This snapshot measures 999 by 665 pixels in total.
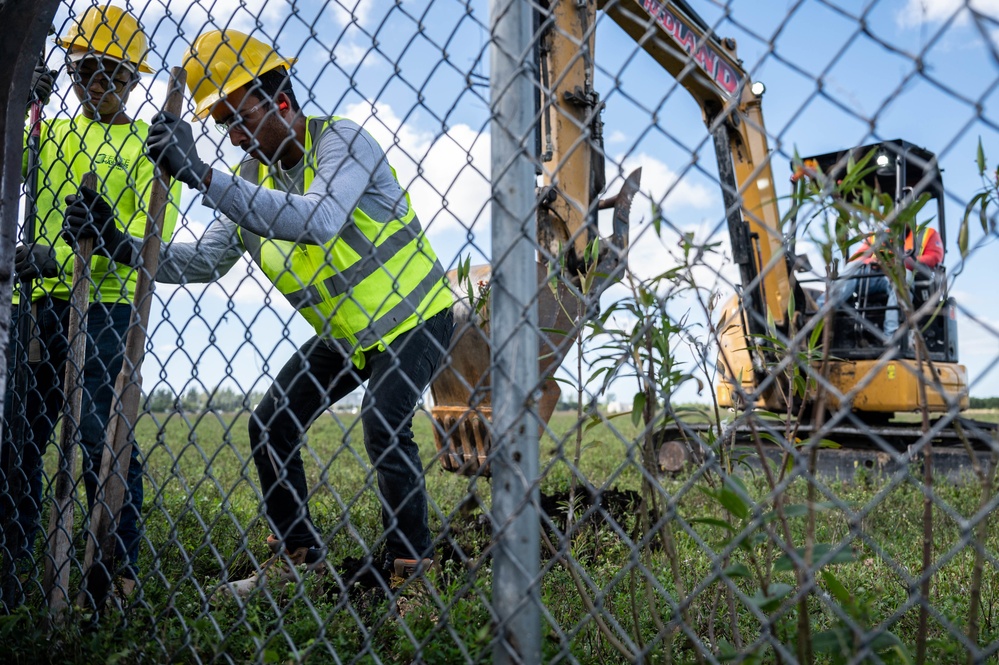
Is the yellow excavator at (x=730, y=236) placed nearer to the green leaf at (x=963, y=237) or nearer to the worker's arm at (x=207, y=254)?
the green leaf at (x=963, y=237)

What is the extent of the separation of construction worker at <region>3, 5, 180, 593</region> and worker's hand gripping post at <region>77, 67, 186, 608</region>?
25 centimetres

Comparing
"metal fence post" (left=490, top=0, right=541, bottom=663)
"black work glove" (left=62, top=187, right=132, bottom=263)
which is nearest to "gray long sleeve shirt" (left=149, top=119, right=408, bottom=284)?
"black work glove" (left=62, top=187, right=132, bottom=263)

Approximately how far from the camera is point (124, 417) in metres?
2.33

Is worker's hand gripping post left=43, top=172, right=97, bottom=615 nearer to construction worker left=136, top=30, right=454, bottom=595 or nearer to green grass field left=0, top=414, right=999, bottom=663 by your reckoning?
green grass field left=0, top=414, right=999, bottom=663

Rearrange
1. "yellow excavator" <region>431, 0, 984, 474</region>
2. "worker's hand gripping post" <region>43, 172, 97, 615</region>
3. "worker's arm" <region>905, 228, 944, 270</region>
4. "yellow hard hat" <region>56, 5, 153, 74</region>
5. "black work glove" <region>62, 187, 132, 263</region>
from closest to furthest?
"yellow excavator" <region>431, 0, 984, 474</region> → "worker's hand gripping post" <region>43, 172, 97, 615</region> → "black work glove" <region>62, 187, 132, 263</region> → "yellow hard hat" <region>56, 5, 153, 74</region> → "worker's arm" <region>905, 228, 944, 270</region>

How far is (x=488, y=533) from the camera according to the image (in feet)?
13.5

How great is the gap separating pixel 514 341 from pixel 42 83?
2.34 m

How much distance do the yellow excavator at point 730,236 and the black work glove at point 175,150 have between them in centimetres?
84

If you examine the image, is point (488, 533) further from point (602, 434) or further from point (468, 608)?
point (602, 434)

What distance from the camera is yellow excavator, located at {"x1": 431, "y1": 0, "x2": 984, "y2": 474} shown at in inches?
87.4

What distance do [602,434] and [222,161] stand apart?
31.4ft

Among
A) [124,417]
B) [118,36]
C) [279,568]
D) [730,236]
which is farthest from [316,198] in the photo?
[730,236]

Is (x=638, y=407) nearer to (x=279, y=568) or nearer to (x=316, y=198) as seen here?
(x=316, y=198)

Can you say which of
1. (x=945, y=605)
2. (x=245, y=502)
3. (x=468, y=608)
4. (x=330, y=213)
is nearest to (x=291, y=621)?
(x=468, y=608)
